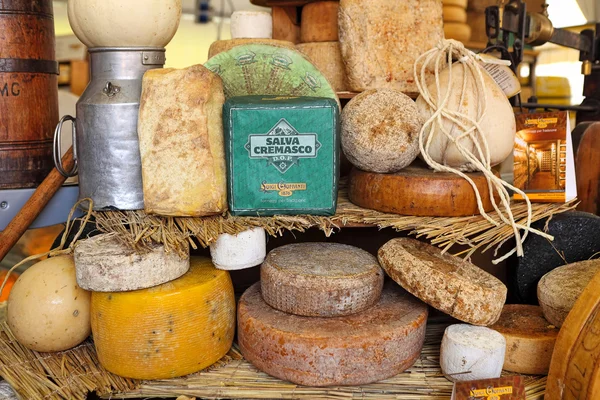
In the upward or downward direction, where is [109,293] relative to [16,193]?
downward

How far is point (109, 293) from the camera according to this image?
1.52m

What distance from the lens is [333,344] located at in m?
1.44

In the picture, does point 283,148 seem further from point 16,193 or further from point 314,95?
point 16,193

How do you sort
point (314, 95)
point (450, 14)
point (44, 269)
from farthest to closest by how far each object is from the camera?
point (450, 14) → point (314, 95) → point (44, 269)

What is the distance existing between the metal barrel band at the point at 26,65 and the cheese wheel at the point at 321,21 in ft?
3.00

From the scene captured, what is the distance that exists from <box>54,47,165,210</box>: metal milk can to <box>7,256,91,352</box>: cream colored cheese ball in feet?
0.75

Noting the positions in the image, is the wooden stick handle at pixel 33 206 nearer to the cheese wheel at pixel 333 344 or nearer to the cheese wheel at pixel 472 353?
the cheese wheel at pixel 333 344

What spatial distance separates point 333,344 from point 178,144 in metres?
0.65

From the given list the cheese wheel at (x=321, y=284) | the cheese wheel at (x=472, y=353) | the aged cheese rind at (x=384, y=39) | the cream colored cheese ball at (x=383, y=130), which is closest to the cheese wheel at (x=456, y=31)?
the aged cheese rind at (x=384, y=39)

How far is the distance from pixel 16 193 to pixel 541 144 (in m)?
1.64

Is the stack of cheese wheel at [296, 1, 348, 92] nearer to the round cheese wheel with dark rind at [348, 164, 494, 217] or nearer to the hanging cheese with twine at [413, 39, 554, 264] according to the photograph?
the hanging cheese with twine at [413, 39, 554, 264]

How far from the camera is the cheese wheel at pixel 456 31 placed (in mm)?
2779

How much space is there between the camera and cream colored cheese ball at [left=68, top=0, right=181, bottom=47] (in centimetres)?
158

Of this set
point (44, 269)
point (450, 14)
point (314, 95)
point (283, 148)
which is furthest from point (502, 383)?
point (450, 14)
